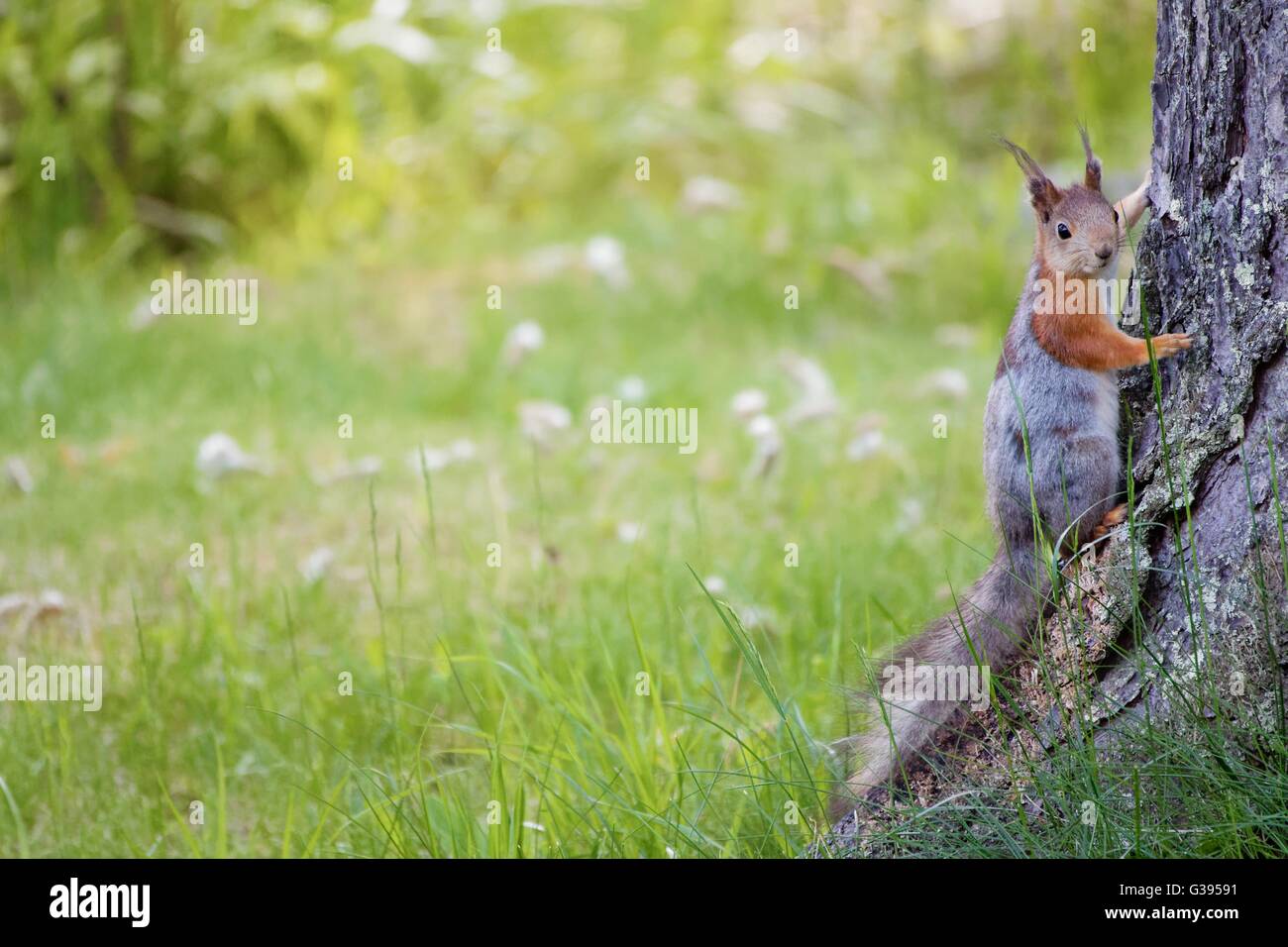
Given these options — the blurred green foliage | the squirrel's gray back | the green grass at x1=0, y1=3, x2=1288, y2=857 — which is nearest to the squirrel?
the squirrel's gray back

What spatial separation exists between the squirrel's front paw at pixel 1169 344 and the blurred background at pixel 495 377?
1.88ft

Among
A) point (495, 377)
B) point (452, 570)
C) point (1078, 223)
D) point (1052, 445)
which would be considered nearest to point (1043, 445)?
point (1052, 445)

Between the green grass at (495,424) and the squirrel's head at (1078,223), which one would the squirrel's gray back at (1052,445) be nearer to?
the squirrel's head at (1078,223)

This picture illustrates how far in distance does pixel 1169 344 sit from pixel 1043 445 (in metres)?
0.25

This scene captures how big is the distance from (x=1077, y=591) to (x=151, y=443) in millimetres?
3459

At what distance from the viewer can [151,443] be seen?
4.51 meters

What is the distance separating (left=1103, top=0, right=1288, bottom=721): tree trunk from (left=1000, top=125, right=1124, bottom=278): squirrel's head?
0.09 m

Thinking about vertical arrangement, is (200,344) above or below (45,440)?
above

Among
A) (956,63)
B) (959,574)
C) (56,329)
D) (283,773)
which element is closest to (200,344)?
(56,329)

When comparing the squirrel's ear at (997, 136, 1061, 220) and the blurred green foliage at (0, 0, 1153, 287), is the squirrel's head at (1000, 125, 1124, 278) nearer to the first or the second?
the squirrel's ear at (997, 136, 1061, 220)

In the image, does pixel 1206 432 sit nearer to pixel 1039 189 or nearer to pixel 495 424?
pixel 1039 189

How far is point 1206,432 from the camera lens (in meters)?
2.04

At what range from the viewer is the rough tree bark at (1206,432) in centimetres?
196
